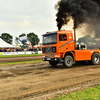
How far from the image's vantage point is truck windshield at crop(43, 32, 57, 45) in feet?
31.7

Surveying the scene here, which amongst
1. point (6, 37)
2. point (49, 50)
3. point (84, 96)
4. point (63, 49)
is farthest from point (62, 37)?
point (6, 37)

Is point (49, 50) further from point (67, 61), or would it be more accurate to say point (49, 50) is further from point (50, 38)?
point (67, 61)


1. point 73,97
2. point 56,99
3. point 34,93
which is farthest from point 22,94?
point 73,97

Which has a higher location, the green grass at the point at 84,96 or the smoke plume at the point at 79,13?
the smoke plume at the point at 79,13

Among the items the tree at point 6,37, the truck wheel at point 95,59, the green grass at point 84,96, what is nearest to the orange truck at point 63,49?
the truck wheel at point 95,59

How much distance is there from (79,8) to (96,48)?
5.31 metres

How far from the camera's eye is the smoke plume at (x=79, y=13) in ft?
46.6

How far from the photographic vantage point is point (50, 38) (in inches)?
392

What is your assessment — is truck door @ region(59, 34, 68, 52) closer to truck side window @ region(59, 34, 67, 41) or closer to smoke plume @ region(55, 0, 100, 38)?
truck side window @ region(59, 34, 67, 41)

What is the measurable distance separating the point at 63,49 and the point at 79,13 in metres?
6.42

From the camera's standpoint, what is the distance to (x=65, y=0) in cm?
1546

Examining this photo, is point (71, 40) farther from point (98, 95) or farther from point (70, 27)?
point (98, 95)

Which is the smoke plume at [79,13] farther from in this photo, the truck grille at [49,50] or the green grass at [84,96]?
the green grass at [84,96]

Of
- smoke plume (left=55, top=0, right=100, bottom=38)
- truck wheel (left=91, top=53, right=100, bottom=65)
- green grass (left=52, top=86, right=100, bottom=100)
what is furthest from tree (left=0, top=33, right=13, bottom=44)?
green grass (left=52, top=86, right=100, bottom=100)
